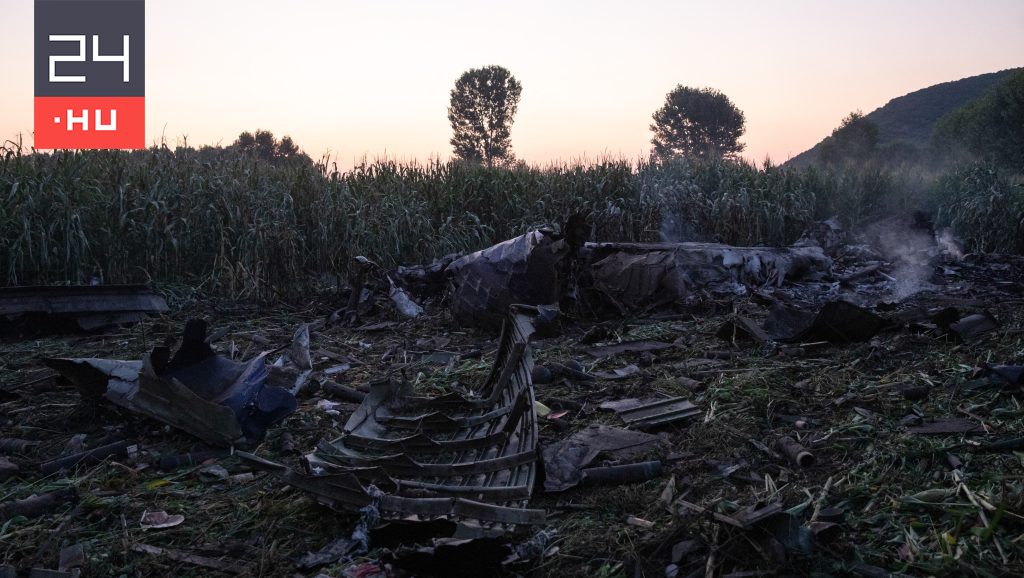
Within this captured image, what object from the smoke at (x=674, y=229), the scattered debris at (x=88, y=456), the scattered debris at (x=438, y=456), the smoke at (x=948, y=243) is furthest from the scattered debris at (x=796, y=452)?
the smoke at (x=948, y=243)

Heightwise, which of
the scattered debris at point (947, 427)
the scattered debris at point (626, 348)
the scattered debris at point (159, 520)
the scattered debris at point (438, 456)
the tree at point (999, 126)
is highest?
the tree at point (999, 126)

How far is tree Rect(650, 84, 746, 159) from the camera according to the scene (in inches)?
2520

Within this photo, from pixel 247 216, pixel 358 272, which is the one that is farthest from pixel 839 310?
pixel 247 216

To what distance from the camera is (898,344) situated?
5137 millimetres

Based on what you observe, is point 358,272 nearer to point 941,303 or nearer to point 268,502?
point 268,502

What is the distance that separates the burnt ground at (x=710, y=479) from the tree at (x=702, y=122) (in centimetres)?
6155

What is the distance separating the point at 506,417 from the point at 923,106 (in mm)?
88624

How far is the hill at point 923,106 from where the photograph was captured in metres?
69.2

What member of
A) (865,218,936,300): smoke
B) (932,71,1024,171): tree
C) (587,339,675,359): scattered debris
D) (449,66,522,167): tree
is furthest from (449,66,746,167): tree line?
(587,339,675,359): scattered debris

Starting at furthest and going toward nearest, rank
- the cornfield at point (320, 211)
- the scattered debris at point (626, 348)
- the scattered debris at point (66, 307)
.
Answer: the cornfield at point (320, 211), the scattered debris at point (66, 307), the scattered debris at point (626, 348)

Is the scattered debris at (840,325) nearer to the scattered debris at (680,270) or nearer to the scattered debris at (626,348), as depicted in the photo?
the scattered debris at (626,348)

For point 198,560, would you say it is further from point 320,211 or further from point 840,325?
point 320,211

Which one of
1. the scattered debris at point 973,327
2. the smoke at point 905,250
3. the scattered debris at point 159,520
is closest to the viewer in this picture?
the scattered debris at point 159,520

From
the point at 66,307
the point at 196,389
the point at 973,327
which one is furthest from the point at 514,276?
the point at 66,307
